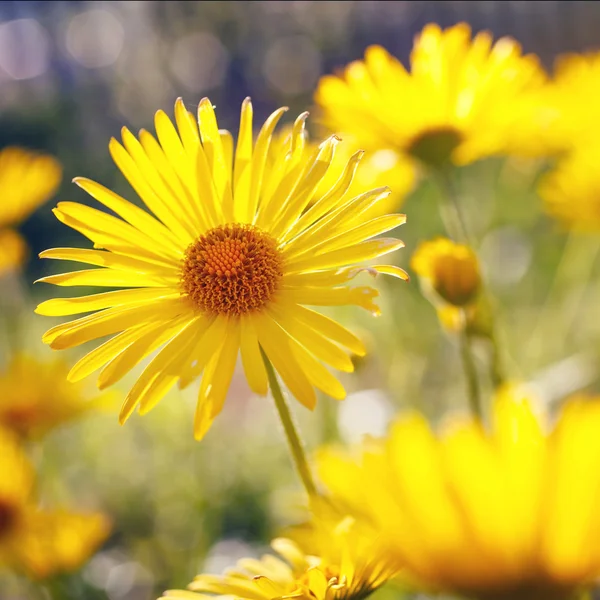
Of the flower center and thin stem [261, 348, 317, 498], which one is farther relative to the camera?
the flower center

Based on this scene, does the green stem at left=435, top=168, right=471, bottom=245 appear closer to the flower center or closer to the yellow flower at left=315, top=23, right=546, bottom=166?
the yellow flower at left=315, top=23, right=546, bottom=166

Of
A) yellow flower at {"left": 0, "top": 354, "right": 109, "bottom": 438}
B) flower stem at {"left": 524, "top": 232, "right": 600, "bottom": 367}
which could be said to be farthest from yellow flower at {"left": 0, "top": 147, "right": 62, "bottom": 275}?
flower stem at {"left": 524, "top": 232, "right": 600, "bottom": 367}

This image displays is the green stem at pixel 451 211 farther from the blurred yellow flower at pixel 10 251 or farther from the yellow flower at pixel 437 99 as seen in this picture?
the blurred yellow flower at pixel 10 251

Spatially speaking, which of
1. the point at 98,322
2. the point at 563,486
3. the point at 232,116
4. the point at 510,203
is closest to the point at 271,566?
the point at 98,322

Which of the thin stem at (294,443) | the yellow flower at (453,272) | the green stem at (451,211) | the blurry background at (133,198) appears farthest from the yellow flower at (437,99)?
the thin stem at (294,443)

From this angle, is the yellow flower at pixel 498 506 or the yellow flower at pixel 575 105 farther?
the yellow flower at pixel 575 105

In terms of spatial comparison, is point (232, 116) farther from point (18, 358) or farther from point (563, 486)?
point (563, 486)
